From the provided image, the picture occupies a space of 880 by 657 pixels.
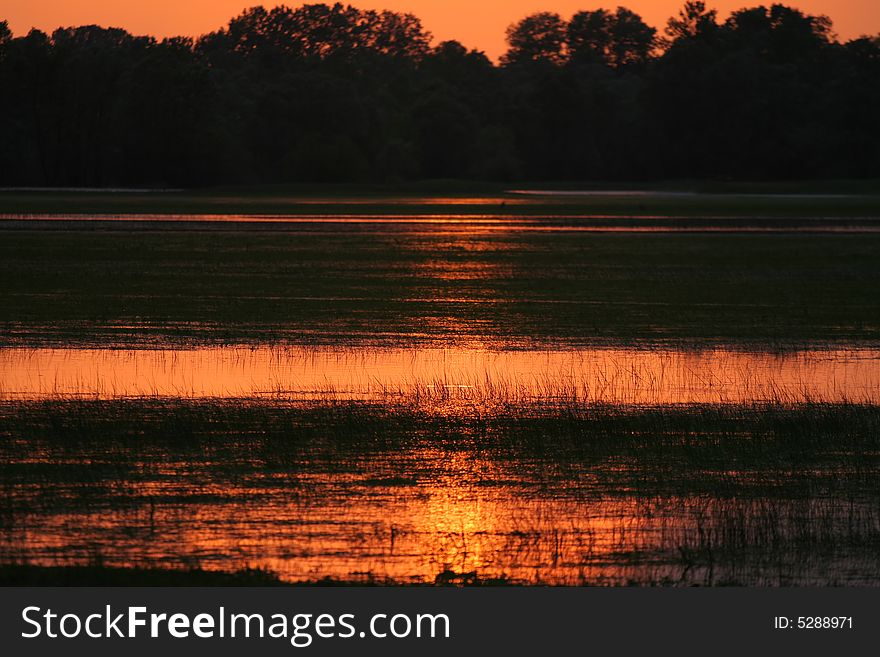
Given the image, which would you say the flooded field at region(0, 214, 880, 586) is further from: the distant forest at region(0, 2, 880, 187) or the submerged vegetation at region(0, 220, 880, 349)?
the distant forest at region(0, 2, 880, 187)

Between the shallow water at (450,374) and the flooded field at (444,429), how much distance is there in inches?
3.1

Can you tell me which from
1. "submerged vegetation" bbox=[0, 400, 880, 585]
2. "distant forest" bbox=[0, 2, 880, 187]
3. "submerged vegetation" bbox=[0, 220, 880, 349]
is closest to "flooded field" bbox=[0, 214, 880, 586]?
"submerged vegetation" bbox=[0, 400, 880, 585]

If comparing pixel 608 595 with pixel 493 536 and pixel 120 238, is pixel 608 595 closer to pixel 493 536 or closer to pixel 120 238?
pixel 493 536

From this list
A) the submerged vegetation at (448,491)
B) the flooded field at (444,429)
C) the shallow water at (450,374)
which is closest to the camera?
the submerged vegetation at (448,491)

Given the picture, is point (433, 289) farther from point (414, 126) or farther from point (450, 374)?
point (414, 126)

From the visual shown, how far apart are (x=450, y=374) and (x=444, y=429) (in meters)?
4.33

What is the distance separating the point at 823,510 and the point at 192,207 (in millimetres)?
70522

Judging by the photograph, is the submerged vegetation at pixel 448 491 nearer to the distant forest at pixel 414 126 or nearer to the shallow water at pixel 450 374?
the shallow water at pixel 450 374

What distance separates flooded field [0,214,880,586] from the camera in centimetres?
1183

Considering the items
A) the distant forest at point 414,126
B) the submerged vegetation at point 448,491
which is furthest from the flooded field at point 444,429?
the distant forest at point 414,126

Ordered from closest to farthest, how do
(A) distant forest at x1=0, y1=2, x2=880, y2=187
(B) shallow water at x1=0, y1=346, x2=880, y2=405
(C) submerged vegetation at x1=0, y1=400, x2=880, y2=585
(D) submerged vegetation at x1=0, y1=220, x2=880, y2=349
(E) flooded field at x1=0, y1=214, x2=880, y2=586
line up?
1. (C) submerged vegetation at x1=0, y1=400, x2=880, y2=585
2. (E) flooded field at x1=0, y1=214, x2=880, y2=586
3. (B) shallow water at x1=0, y1=346, x2=880, y2=405
4. (D) submerged vegetation at x1=0, y1=220, x2=880, y2=349
5. (A) distant forest at x1=0, y1=2, x2=880, y2=187

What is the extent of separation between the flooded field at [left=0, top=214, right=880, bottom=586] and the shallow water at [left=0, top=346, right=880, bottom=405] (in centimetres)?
8

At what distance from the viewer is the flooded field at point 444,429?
1183cm

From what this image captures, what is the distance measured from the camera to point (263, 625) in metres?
9.88
